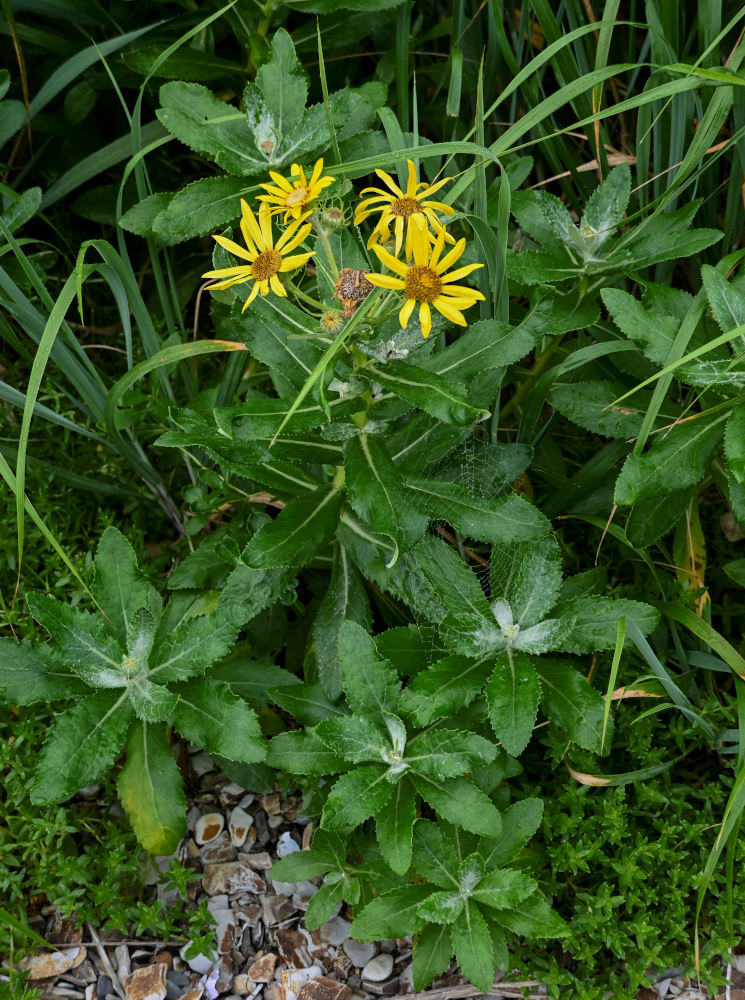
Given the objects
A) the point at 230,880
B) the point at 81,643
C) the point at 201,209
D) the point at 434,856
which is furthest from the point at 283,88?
the point at 230,880

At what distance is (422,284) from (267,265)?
0.28m

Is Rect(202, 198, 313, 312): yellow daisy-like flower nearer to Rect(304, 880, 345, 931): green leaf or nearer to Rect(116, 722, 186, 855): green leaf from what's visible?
Rect(116, 722, 186, 855): green leaf

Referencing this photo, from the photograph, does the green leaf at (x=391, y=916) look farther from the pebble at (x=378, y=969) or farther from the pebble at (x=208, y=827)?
the pebble at (x=208, y=827)

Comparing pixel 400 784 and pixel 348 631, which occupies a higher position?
pixel 348 631

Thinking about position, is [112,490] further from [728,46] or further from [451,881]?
[728,46]

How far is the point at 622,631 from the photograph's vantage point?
1811mm

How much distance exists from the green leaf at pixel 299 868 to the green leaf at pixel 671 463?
1.01m

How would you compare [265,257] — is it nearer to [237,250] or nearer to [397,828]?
[237,250]

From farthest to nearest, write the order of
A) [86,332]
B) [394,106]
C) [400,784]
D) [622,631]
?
1. [86,332]
2. [394,106]
3. [400,784]
4. [622,631]

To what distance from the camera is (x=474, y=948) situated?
Answer: 5.92 feet

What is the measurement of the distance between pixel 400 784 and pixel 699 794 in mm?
719

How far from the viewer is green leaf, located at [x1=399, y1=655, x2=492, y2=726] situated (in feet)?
6.14

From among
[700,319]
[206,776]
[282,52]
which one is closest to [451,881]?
[206,776]

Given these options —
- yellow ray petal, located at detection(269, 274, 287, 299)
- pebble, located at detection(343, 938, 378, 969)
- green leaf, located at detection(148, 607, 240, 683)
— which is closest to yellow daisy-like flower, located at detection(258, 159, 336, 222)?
yellow ray petal, located at detection(269, 274, 287, 299)
